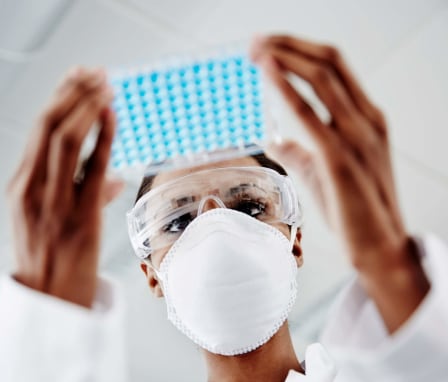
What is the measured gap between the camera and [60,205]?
2.49 ft

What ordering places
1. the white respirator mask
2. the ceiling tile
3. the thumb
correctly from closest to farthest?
the thumb → the white respirator mask → the ceiling tile

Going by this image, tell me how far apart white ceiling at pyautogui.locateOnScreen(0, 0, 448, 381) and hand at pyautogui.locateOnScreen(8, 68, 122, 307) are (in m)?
1.05

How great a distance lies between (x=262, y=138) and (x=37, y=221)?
41cm

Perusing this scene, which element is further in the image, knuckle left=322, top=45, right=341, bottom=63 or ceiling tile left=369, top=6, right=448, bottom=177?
ceiling tile left=369, top=6, right=448, bottom=177

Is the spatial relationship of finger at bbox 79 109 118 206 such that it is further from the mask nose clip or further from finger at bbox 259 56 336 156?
the mask nose clip

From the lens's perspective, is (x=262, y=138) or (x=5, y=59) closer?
(x=262, y=138)

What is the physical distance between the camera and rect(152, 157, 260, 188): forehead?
140cm

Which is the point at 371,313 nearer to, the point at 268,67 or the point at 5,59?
the point at 268,67

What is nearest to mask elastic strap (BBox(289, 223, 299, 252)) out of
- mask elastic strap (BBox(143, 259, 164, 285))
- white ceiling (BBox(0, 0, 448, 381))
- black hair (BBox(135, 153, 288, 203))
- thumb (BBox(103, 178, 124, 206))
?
black hair (BBox(135, 153, 288, 203))

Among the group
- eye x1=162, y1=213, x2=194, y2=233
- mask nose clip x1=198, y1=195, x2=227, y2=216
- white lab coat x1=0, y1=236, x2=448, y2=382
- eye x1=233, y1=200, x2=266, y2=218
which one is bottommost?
eye x1=162, y1=213, x2=194, y2=233

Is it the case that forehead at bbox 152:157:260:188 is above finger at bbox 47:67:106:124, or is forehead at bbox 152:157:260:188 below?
below

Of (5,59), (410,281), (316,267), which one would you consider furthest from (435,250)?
(316,267)

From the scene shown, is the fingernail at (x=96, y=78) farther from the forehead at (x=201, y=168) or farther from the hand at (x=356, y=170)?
the forehead at (x=201, y=168)

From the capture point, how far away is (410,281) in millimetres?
751
